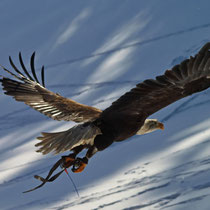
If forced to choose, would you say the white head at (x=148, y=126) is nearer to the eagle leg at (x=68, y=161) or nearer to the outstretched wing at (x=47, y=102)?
the outstretched wing at (x=47, y=102)

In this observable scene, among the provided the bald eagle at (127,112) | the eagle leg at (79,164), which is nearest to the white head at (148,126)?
the bald eagle at (127,112)

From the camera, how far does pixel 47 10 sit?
22.4 ft

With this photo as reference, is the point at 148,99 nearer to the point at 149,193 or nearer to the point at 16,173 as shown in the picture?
the point at 149,193

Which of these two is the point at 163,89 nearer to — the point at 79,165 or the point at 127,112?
the point at 127,112

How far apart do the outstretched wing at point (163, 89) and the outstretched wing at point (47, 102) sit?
0.35 ft

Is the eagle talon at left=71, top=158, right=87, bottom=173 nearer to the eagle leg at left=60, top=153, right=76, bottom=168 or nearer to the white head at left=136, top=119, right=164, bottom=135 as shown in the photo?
the eagle leg at left=60, top=153, right=76, bottom=168

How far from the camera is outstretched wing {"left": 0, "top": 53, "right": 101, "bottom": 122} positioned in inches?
90.4

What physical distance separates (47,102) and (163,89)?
547 mm

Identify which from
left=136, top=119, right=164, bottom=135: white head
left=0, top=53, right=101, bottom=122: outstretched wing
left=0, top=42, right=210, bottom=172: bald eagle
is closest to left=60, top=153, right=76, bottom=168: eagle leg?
left=0, top=42, right=210, bottom=172: bald eagle

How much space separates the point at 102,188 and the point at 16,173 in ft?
2.49

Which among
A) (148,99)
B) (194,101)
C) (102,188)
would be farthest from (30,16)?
(148,99)

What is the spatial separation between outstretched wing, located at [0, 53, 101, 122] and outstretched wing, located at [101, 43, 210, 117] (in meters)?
0.11

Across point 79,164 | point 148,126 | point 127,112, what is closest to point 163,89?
point 127,112

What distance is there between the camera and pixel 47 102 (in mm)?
2562
